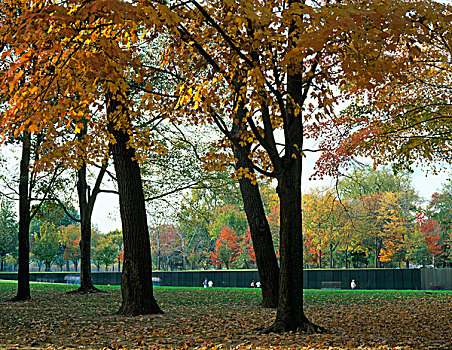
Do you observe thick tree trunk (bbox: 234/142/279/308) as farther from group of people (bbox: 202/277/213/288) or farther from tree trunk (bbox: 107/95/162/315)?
group of people (bbox: 202/277/213/288)

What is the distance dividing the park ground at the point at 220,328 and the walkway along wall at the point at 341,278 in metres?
15.0

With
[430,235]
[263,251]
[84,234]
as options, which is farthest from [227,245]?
[263,251]

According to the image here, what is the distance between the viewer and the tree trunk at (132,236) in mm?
10086

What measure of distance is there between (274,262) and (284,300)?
3.66m

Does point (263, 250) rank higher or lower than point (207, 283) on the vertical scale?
higher

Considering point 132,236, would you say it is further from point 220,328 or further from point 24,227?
point 24,227

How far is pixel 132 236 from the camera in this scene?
1037 centimetres

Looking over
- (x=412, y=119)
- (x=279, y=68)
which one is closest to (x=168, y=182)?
(x=412, y=119)

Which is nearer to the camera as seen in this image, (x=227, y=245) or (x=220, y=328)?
(x=220, y=328)

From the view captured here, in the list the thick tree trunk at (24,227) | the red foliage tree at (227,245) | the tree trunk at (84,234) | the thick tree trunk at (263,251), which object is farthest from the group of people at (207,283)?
the thick tree trunk at (263,251)

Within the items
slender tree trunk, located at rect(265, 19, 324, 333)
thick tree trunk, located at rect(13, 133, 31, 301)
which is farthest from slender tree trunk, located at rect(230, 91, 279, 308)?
thick tree trunk, located at rect(13, 133, 31, 301)

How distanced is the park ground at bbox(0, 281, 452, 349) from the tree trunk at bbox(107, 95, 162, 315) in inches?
22.4

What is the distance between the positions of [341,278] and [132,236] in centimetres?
2042

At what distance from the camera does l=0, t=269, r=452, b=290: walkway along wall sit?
84.1 feet
